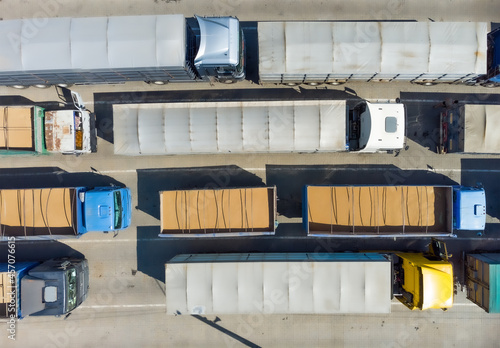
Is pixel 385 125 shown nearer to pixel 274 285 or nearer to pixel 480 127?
pixel 480 127

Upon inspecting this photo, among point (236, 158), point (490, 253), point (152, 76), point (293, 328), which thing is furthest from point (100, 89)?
point (490, 253)

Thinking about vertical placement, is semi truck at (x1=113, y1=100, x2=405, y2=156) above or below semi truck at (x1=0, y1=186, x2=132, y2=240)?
above

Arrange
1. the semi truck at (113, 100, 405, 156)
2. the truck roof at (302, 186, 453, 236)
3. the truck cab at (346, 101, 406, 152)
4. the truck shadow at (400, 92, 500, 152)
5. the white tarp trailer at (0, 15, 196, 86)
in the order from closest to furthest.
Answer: the white tarp trailer at (0, 15, 196, 86)
the truck cab at (346, 101, 406, 152)
the semi truck at (113, 100, 405, 156)
the truck roof at (302, 186, 453, 236)
the truck shadow at (400, 92, 500, 152)

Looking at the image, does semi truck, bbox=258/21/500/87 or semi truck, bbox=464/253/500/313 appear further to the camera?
semi truck, bbox=464/253/500/313

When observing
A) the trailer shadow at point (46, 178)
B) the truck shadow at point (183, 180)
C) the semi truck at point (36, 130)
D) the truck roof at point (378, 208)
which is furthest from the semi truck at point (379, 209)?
the semi truck at point (36, 130)

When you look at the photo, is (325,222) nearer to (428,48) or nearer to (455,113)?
(455,113)

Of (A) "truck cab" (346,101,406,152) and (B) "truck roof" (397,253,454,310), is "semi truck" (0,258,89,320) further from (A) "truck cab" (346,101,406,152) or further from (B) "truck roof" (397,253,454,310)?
(B) "truck roof" (397,253,454,310)

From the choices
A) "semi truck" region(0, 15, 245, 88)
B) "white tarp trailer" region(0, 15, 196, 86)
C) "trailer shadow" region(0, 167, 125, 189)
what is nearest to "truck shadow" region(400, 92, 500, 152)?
"semi truck" region(0, 15, 245, 88)

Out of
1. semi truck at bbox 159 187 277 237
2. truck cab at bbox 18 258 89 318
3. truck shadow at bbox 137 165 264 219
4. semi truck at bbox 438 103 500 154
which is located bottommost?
truck cab at bbox 18 258 89 318

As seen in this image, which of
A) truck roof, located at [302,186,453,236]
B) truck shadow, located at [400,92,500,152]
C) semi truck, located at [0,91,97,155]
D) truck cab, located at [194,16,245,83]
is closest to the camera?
truck cab, located at [194,16,245,83]
